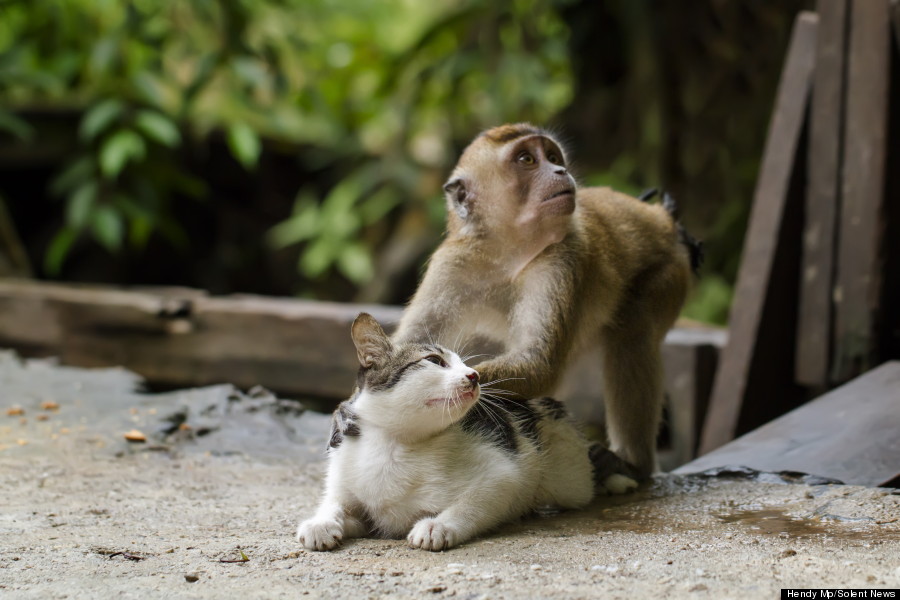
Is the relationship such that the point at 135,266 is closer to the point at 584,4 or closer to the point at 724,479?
the point at 584,4

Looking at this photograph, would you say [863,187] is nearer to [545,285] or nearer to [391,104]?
[545,285]

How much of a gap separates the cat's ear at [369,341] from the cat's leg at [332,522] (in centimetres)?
37

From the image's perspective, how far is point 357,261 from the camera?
10492 mm

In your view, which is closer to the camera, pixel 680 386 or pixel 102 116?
pixel 680 386

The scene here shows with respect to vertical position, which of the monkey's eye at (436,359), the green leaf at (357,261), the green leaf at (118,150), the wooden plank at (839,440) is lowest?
the green leaf at (357,261)

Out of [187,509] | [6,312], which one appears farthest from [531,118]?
[187,509]

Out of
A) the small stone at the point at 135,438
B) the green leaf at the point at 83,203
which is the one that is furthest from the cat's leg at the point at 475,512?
the green leaf at the point at 83,203

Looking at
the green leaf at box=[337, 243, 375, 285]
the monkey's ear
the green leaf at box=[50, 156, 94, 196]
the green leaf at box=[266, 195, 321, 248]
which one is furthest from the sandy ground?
the green leaf at box=[266, 195, 321, 248]

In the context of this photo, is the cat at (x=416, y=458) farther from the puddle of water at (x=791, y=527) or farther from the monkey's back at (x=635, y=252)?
the monkey's back at (x=635, y=252)

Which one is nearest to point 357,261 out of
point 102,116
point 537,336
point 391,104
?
point 391,104

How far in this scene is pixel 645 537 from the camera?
2938 millimetres

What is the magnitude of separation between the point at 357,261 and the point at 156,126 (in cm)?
290

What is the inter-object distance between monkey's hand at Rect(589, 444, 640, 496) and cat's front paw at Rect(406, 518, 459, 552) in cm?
96

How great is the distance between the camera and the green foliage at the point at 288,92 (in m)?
8.25
